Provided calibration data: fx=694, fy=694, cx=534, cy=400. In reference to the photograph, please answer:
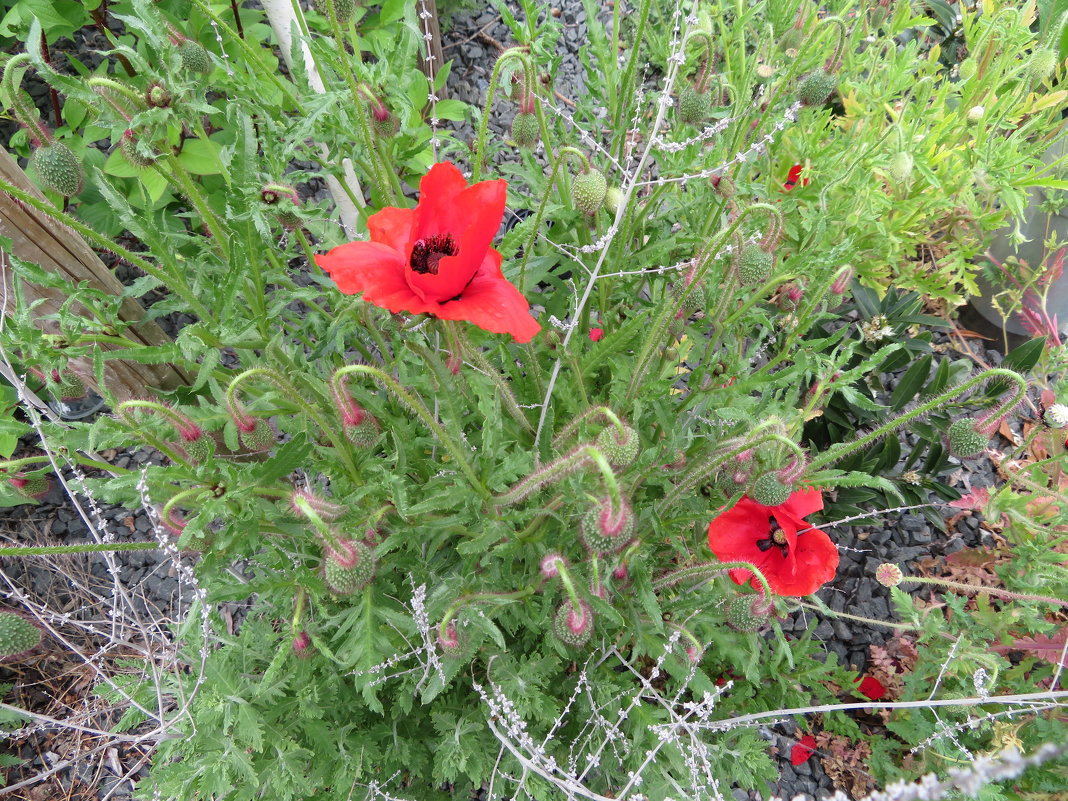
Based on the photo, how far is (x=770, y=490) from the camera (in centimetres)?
147

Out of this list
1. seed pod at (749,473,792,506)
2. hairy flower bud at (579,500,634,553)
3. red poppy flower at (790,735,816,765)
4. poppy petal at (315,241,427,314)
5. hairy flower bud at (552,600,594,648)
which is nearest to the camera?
poppy petal at (315,241,427,314)

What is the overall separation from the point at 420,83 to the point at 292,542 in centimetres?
195

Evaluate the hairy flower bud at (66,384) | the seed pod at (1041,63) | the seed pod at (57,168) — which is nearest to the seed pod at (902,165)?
the seed pod at (1041,63)

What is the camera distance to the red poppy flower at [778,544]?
64.7 inches

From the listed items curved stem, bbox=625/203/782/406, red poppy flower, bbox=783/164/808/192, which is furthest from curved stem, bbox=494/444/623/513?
red poppy flower, bbox=783/164/808/192

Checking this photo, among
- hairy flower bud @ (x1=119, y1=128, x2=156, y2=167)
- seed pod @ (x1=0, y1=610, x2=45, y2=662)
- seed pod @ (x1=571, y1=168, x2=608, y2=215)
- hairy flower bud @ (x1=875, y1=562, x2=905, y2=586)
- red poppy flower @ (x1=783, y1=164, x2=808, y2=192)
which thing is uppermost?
seed pod @ (x1=571, y1=168, x2=608, y2=215)

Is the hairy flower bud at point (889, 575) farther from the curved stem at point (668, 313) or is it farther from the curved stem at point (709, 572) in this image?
the curved stem at point (668, 313)

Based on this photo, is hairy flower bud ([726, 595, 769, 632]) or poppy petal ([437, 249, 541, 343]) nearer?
poppy petal ([437, 249, 541, 343])

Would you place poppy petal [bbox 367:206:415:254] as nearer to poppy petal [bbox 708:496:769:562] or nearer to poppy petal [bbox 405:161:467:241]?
poppy petal [bbox 405:161:467:241]

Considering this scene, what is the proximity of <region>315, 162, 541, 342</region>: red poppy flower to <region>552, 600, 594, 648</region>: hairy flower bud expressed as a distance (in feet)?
1.85

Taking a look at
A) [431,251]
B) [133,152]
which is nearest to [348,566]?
[431,251]

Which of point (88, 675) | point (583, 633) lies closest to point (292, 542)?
point (583, 633)

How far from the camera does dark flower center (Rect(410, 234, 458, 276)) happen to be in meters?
1.30

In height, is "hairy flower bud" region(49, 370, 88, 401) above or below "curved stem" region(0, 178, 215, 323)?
below
